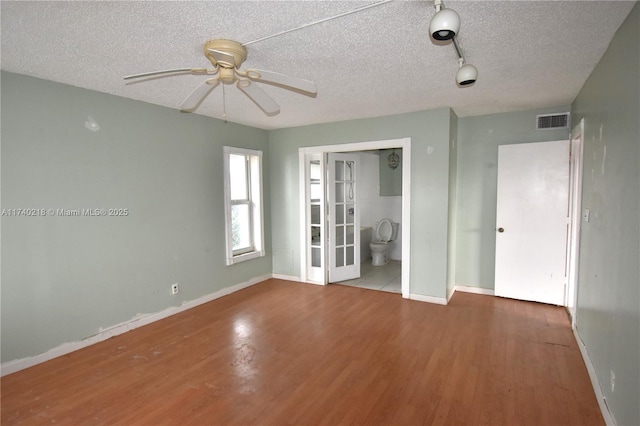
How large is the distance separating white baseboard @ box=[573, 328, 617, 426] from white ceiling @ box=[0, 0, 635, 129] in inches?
91.0

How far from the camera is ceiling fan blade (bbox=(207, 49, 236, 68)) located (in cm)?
191

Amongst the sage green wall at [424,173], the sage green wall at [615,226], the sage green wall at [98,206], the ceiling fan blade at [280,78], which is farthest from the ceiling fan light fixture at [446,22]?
the sage green wall at [98,206]

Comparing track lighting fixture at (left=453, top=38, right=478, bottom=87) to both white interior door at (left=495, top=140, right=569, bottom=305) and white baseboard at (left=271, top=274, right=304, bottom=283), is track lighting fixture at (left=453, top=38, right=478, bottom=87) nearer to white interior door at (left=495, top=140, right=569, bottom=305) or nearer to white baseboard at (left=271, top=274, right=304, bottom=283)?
white interior door at (left=495, top=140, right=569, bottom=305)

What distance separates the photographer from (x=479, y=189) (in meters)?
4.45

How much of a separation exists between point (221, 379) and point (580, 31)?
135 inches

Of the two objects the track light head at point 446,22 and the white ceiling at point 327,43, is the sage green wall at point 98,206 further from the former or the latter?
the track light head at point 446,22

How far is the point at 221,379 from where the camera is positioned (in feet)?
8.21

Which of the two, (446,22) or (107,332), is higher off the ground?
(446,22)

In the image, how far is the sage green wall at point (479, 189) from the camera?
4.23 meters

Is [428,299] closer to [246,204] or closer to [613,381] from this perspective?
[613,381]

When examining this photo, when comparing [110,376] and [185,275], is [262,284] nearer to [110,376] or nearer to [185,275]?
[185,275]

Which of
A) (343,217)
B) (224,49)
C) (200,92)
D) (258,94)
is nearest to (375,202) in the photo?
(343,217)

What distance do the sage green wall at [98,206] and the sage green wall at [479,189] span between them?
3346mm

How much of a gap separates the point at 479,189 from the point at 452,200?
48 cm
